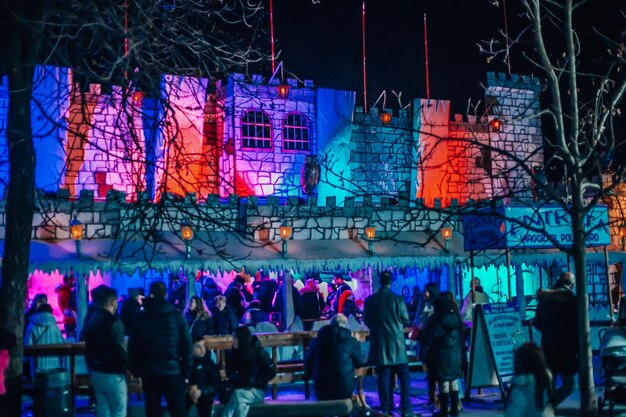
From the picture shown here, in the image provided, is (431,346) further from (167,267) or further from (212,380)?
(167,267)

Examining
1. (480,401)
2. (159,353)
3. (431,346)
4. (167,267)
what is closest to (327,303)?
(167,267)

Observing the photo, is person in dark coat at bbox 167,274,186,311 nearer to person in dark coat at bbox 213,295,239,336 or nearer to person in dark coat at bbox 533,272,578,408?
person in dark coat at bbox 213,295,239,336

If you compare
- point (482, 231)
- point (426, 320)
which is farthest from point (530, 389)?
point (482, 231)

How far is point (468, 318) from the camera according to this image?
1291 centimetres

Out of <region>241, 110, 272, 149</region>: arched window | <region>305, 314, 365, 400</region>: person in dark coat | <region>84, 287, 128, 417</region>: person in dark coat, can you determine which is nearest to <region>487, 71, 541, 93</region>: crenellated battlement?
<region>241, 110, 272, 149</region>: arched window

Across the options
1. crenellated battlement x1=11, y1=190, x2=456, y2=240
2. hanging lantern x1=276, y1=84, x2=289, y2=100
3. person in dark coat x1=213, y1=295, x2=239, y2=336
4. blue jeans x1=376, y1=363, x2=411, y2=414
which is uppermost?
hanging lantern x1=276, y1=84, x2=289, y2=100

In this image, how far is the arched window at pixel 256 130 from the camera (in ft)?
66.2

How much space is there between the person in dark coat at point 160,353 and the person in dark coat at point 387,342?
9.83 feet

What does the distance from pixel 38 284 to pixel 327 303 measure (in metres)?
7.14

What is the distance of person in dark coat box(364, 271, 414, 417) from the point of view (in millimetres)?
9281

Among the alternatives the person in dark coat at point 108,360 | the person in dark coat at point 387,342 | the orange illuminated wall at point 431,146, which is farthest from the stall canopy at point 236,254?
the person in dark coat at point 108,360

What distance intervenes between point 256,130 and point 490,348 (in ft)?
38.6

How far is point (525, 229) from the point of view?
981cm

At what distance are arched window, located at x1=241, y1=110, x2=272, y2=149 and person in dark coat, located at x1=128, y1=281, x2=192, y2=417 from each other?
13.2m
